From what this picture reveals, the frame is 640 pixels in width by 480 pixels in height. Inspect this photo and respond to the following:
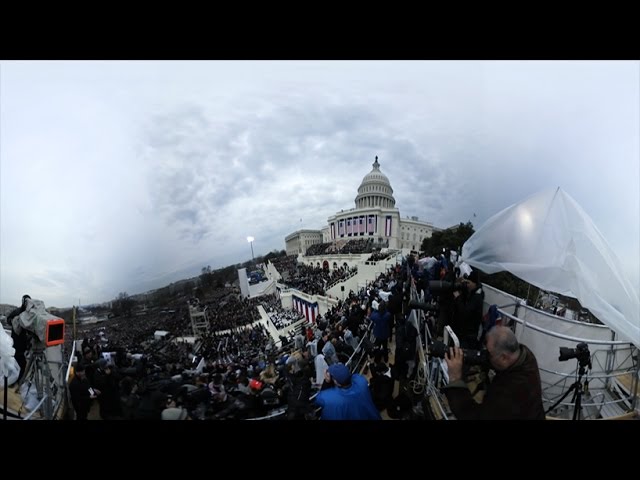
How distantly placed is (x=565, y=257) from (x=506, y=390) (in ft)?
4.19

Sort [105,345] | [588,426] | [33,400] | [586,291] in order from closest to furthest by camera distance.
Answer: [588,426] < [586,291] < [33,400] < [105,345]

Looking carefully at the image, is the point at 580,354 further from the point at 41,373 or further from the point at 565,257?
the point at 41,373

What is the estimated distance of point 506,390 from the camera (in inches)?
37.8

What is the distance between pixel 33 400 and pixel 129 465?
1.77 metres

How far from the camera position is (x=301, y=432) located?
1.15 metres

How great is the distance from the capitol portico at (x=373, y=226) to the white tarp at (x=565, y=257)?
1239 cm

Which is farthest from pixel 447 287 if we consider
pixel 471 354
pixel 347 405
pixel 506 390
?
pixel 347 405

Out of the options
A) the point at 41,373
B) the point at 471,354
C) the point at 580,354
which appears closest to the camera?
the point at 471,354

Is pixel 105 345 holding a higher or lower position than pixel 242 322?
higher

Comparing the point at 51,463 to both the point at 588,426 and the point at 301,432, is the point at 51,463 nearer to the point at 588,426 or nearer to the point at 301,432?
the point at 301,432

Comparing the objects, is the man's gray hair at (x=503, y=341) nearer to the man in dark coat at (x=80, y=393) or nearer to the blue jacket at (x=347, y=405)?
the blue jacket at (x=347, y=405)

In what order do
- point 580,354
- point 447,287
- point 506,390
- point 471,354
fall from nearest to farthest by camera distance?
1. point 506,390
2. point 471,354
3. point 580,354
4. point 447,287
